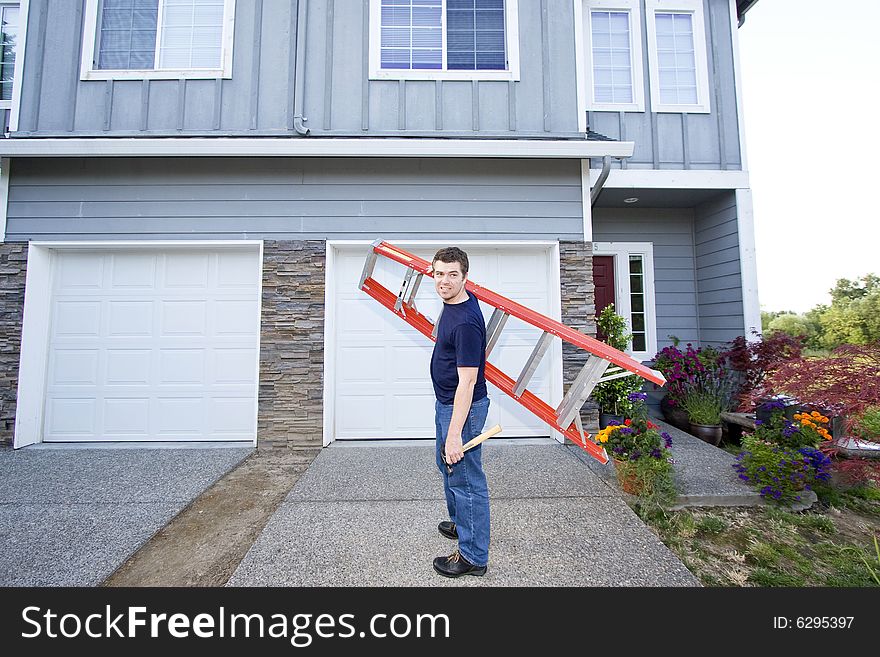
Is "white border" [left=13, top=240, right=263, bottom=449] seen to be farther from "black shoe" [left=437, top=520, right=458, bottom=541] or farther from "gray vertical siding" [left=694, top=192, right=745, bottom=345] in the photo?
"gray vertical siding" [left=694, top=192, right=745, bottom=345]

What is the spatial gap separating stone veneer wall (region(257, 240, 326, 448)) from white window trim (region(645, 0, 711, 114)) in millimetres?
4945

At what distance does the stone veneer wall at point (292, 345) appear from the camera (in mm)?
4148

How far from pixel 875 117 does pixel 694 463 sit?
25.5ft

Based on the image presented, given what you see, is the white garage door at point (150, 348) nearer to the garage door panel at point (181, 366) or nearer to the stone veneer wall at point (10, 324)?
the garage door panel at point (181, 366)

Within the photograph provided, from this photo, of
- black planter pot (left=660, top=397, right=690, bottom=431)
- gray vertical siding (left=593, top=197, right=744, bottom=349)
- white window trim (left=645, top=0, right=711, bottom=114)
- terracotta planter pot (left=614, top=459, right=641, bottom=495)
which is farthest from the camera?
gray vertical siding (left=593, top=197, right=744, bottom=349)

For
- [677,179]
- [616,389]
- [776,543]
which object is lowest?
[776,543]

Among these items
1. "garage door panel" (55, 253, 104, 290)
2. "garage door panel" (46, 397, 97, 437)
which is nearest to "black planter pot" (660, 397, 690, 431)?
"garage door panel" (46, 397, 97, 437)

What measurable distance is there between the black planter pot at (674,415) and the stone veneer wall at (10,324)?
7481 mm

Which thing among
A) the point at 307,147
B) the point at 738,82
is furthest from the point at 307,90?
the point at 738,82

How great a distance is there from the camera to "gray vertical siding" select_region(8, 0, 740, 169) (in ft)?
14.3

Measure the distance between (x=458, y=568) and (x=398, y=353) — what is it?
8.63 feet

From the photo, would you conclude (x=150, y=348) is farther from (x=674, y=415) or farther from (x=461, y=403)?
(x=674, y=415)

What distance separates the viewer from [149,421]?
4336 millimetres

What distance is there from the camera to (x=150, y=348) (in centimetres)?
434
